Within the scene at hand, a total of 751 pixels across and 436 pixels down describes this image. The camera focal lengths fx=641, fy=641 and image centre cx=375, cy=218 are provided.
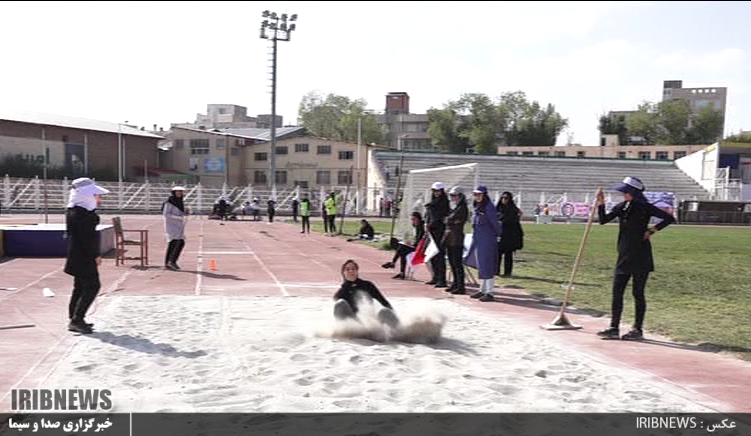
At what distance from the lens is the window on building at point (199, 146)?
66938mm

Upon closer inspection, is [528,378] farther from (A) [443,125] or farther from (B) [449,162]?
(A) [443,125]

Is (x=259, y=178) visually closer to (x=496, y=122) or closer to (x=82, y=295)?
(x=496, y=122)

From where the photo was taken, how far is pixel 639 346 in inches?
275

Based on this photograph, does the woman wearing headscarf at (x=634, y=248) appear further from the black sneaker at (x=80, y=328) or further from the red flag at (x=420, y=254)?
the black sneaker at (x=80, y=328)

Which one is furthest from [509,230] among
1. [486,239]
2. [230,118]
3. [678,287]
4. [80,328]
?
[230,118]

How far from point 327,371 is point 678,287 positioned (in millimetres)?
8857

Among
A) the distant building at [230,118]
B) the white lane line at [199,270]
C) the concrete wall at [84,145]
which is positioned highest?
the distant building at [230,118]

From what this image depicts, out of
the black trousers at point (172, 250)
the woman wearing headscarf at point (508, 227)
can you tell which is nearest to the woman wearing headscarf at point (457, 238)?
the woman wearing headscarf at point (508, 227)

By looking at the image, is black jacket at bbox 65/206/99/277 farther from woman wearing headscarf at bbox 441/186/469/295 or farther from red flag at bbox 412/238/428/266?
red flag at bbox 412/238/428/266

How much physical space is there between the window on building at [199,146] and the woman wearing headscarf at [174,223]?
56.2 meters

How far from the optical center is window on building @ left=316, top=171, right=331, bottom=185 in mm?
63531

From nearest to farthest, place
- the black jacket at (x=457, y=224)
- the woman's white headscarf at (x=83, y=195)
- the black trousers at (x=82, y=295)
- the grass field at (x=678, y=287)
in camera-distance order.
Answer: the black trousers at (x=82, y=295), the woman's white headscarf at (x=83, y=195), the grass field at (x=678, y=287), the black jacket at (x=457, y=224)

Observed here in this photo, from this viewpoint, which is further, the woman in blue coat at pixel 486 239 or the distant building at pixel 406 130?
the distant building at pixel 406 130

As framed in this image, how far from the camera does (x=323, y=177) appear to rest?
64000 mm
